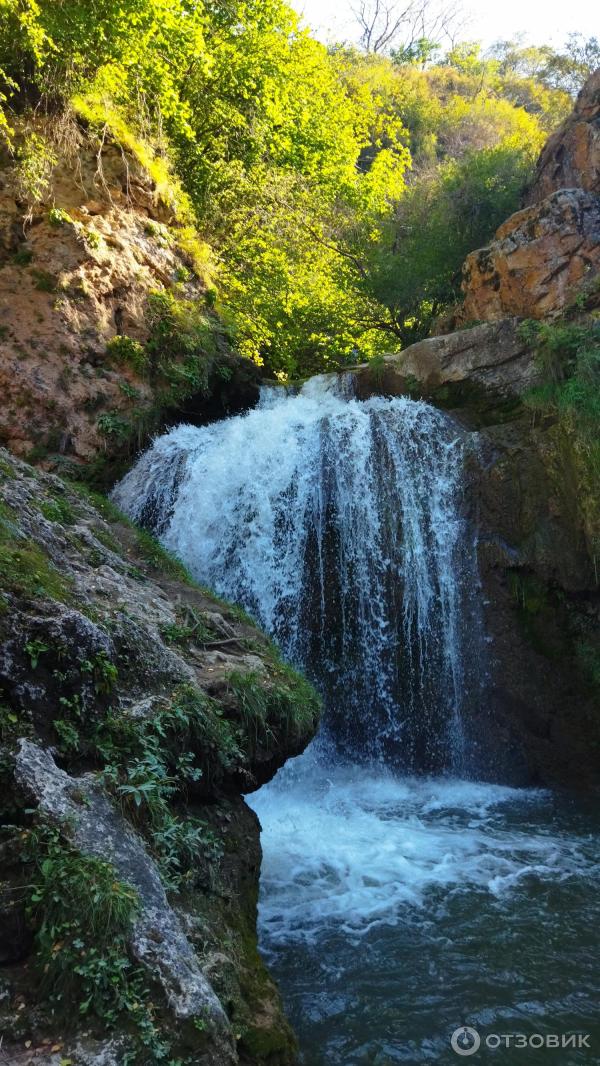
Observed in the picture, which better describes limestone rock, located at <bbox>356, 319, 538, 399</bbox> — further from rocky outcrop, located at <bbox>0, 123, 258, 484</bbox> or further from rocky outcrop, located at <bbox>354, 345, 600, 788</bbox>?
rocky outcrop, located at <bbox>0, 123, 258, 484</bbox>

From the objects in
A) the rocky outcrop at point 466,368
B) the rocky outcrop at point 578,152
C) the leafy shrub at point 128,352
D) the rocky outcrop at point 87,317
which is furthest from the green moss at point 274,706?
the rocky outcrop at point 578,152

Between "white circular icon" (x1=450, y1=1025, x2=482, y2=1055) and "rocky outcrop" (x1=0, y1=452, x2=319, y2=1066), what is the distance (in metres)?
1.00

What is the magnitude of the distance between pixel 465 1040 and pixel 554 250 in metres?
10.9

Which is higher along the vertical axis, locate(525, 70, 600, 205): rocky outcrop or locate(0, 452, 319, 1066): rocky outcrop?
locate(525, 70, 600, 205): rocky outcrop

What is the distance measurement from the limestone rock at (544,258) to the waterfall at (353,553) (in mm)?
2714

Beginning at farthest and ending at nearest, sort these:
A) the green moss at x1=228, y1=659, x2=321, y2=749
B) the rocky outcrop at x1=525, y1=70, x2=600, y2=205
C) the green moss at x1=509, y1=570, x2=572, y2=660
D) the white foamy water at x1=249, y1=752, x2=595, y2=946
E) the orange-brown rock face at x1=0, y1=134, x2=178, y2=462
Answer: the rocky outcrop at x1=525, y1=70, x2=600, y2=205 → the orange-brown rock face at x1=0, y1=134, x2=178, y2=462 → the green moss at x1=509, y1=570, x2=572, y2=660 → the white foamy water at x1=249, y1=752, x2=595, y2=946 → the green moss at x1=228, y1=659, x2=321, y2=749

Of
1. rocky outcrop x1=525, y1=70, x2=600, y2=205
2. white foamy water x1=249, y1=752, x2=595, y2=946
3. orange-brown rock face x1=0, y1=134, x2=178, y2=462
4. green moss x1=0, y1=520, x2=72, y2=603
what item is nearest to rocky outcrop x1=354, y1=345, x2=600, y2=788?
white foamy water x1=249, y1=752, x2=595, y2=946

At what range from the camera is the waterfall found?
8891mm

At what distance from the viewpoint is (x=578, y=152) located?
12.4 meters

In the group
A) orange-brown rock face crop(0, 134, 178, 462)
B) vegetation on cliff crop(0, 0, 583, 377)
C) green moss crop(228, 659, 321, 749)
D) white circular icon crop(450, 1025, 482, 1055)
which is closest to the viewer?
white circular icon crop(450, 1025, 482, 1055)

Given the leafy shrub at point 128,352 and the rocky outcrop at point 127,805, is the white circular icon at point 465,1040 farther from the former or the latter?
A: the leafy shrub at point 128,352

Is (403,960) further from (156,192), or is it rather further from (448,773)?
(156,192)

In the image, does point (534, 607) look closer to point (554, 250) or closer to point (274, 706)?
point (274, 706)

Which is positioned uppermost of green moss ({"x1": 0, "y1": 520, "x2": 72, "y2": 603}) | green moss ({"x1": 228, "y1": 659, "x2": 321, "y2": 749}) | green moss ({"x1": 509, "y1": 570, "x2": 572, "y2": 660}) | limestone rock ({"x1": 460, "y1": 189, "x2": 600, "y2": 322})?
limestone rock ({"x1": 460, "y1": 189, "x2": 600, "y2": 322})
